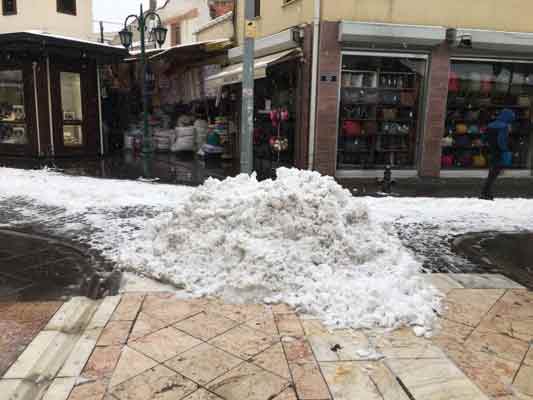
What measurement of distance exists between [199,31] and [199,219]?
15.5 m

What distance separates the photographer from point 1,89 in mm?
14641

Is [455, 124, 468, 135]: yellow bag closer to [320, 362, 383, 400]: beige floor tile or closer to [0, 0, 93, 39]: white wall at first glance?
[320, 362, 383, 400]: beige floor tile

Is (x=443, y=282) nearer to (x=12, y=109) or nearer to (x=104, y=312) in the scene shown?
(x=104, y=312)

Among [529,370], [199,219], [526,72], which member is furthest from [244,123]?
[526,72]

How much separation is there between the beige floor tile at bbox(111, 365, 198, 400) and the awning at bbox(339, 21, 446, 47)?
9.40 m

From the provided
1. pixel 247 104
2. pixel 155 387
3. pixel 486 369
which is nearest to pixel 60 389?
pixel 155 387

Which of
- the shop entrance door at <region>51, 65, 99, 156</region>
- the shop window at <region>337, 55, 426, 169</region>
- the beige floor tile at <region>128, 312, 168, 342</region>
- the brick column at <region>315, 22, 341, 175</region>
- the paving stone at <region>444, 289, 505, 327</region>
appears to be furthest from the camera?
the shop entrance door at <region>51, 65, 99, 156</region>

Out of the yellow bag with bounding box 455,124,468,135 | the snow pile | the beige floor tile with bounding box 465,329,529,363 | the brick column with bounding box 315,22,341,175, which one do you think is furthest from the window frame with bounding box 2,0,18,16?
the beige floor tile with bounding box 465,329,529,363

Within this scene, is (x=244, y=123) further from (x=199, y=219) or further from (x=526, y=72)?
(x=526, y=72)

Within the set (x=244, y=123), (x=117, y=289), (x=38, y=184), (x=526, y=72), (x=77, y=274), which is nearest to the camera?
(x=117, y=289)

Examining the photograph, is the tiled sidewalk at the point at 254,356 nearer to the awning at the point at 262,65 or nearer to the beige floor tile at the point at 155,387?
the beige floor tile at the point at 155,387

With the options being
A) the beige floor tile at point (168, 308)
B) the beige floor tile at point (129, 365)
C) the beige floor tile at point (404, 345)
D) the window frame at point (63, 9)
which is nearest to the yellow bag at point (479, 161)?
the beige floor tile at point (404, 345)

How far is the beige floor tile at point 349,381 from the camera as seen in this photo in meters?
2.74

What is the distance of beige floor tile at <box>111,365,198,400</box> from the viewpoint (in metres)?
2.69
